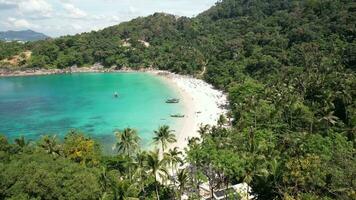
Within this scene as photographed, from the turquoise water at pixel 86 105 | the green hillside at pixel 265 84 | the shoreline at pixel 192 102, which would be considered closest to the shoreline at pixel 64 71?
the shoreline at pixel 192 102

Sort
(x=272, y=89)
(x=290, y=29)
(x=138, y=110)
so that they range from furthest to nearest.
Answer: (x=290, y=29)
(x=138, y=110)
(x=272, y=89)

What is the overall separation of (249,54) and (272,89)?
5727 cm

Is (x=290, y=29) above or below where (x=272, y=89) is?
above

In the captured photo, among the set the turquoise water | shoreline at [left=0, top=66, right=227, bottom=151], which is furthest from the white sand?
the turquoise water

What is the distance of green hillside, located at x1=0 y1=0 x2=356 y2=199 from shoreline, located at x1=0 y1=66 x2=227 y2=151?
4.02 meters

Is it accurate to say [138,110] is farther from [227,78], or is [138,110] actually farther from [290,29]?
[290,29]

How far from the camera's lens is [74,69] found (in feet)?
571

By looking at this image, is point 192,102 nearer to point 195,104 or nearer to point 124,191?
point 195,104

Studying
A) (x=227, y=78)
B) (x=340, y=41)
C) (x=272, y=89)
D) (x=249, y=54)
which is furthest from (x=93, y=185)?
(x=249, y=54)

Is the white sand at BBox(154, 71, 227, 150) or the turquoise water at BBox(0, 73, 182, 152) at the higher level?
the white sand at BBox(154, 71, 227, 150)

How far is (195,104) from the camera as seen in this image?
98125 millimetres

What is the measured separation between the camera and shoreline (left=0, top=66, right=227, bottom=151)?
76294 millimetres

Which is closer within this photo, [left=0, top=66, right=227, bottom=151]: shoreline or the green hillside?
the green hillside

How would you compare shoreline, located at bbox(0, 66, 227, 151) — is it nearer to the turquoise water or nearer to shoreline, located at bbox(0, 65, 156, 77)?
shoreline, located at bbox(0, 65, 156, 77)
